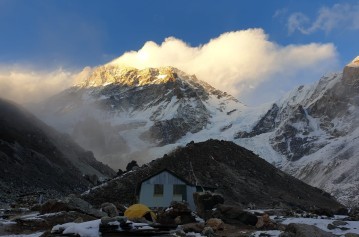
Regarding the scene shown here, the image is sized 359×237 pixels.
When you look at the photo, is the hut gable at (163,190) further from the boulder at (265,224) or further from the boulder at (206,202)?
the boulder at (265,224)

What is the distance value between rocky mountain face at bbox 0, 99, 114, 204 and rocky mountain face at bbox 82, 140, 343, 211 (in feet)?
48.9

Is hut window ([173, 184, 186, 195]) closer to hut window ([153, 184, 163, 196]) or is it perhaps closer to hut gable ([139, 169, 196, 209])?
hut gable ([139, 169, 196, 209])

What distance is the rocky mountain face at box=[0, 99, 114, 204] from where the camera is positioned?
8094 cm

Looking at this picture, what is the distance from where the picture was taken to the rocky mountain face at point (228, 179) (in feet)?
201

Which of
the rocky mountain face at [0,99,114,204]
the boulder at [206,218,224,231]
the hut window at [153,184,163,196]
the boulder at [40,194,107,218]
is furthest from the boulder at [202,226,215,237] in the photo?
the rocky mountain face at [0,99,114,204]

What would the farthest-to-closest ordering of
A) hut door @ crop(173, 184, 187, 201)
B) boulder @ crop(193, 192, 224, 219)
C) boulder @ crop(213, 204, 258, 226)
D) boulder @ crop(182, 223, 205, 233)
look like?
hut door @ crop(173, 184, 187, 201) → boulder @ crop(193, 192, 224, 219) → boulder @ crop(213, 204, 258, 226) → boulder @ crop(182, 223, 205, 233)

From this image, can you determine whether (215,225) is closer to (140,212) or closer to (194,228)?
(194,228)

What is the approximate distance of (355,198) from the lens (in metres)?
132

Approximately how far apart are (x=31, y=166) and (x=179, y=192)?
5629cm

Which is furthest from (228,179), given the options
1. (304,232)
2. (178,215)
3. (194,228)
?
(304,232)

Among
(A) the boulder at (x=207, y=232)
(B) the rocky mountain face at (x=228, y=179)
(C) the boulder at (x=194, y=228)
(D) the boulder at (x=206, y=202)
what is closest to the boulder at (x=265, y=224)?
(C) the boulder at (x=194, y=228)

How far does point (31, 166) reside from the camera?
320 ft

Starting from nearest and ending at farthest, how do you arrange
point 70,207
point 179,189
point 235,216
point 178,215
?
1. point 70,207
2. point 235,216
3. point 178,215
4. point 179,189

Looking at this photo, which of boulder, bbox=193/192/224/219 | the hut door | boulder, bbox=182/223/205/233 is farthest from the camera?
the hut door
